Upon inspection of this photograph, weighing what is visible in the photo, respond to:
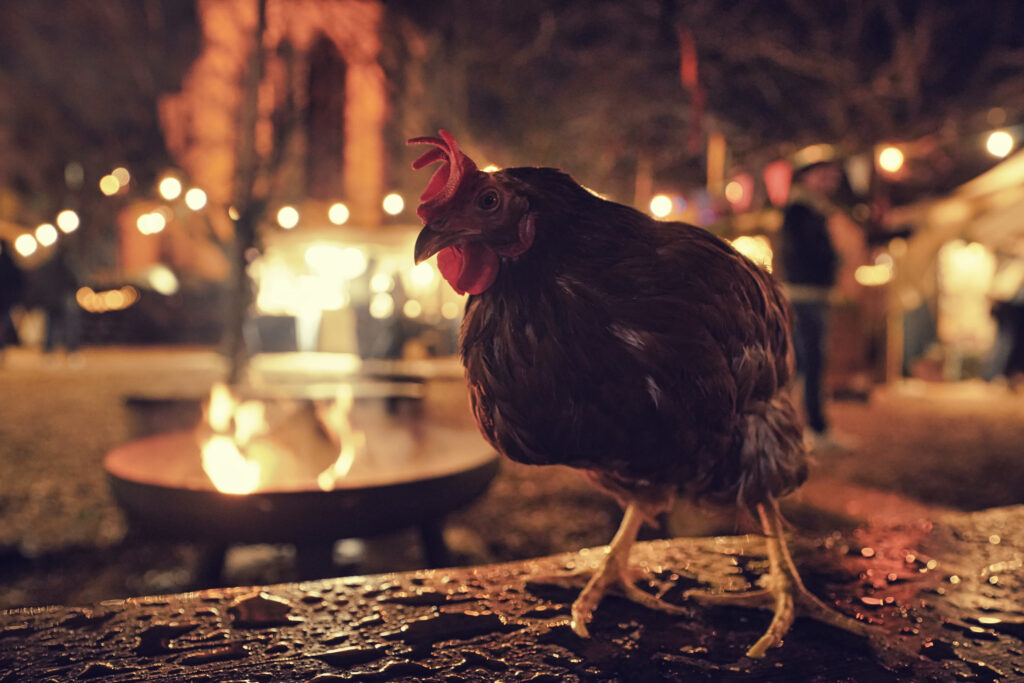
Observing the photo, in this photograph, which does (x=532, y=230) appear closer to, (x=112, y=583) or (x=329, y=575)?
(x=329, y=575)

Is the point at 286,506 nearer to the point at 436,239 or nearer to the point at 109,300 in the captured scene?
the point at 436,239

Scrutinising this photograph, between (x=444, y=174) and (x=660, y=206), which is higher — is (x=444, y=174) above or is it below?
below

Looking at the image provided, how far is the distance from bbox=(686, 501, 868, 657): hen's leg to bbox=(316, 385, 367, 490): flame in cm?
134

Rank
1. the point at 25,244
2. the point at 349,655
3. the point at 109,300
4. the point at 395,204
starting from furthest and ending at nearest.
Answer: the point at 109,300
the point at 25,244
the point at 395,204
the point at 349,655

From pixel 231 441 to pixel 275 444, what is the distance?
23 centimetres

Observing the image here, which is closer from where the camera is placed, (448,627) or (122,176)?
(448,627)

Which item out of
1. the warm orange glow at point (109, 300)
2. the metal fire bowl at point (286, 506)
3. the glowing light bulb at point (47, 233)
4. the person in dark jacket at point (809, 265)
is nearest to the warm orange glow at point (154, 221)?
the glowing light bulb at point (47, 233)

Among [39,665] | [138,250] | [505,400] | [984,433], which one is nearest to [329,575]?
[39,665]

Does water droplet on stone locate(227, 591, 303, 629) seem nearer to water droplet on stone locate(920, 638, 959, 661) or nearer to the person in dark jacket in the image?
water droplet on stone locate(920, 638, 959, 661)

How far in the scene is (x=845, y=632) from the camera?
1.45m

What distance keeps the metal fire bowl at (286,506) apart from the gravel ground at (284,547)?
103 centimetres

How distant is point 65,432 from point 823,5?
13431 millimetres

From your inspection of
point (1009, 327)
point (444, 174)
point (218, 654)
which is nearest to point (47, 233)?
point (218, 654)

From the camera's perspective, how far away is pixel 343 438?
11.1 ft
